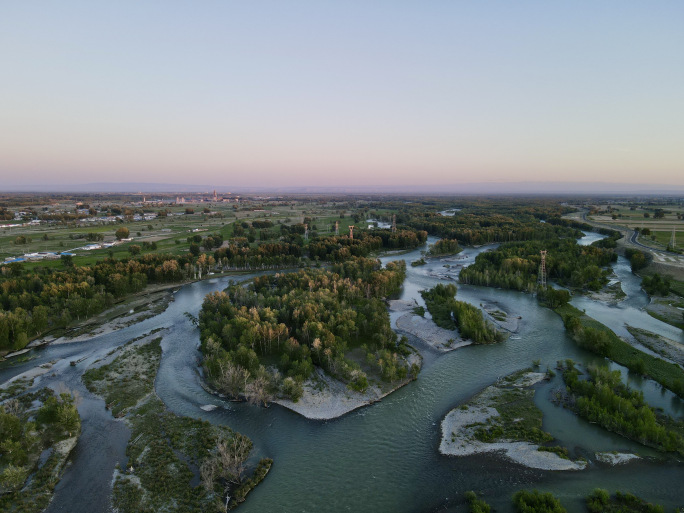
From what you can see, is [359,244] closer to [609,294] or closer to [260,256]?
[260,256]

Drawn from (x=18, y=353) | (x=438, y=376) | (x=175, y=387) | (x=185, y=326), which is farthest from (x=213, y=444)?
(x=18, y=353)

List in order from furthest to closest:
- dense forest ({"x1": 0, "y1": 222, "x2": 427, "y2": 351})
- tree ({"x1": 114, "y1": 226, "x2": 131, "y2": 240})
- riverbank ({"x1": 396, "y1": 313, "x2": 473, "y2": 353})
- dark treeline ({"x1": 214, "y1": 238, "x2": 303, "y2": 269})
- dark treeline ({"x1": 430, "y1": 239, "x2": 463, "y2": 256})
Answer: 1. tree ({"x1": 114, "y1": 226, "x2": 131, "y2": 240})
2. dark treeline ({"x1": 430, "y1": 239, "x2": 463, "y2": 256})
3. dark treeline ({"x1": 214, "y1": 238, "x2": 303, "y2": 269})
4. dense forest ({"x1": 0, "y1": 222, "x2": 427, "y2": 351})
5. riverbank ({"x1": 396, "y1": 313, "x2": 473, "y2": 353})

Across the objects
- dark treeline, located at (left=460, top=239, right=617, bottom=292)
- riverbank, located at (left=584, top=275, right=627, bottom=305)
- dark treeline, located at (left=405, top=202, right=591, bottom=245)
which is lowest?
riverbank, located at (left=584, top=275, right=627, bottom=305)

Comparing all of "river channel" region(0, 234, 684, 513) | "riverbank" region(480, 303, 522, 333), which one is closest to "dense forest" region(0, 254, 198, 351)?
"river channel" region(0, 234, 684, 513)

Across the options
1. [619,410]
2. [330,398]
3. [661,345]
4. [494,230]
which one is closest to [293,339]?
[330,398]

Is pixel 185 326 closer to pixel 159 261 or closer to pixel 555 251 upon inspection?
pixel 159 261

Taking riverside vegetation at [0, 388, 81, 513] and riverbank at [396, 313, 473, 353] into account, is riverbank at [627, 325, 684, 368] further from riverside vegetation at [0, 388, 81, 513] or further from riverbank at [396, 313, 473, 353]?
riverside vegetation at [0, 388, 81, 513]
